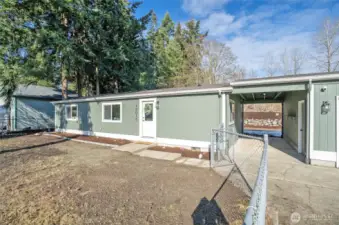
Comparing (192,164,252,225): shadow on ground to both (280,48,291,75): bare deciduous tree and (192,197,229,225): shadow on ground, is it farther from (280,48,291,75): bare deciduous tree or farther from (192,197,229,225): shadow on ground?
(280,48,291,75): bare deciduous tree

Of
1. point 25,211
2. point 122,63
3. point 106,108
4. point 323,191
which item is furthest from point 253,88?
point 122,63

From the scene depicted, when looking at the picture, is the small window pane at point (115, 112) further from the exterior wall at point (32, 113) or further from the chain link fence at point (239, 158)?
the exterior wall at point (32, 113)

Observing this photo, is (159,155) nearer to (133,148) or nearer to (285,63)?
(133,148)

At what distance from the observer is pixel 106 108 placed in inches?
401

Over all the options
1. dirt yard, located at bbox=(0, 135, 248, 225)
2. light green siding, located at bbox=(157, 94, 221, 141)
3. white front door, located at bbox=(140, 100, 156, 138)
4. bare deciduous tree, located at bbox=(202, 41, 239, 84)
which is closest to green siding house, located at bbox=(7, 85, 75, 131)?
white front door, located at bbox=(140, 100, 156, 138)

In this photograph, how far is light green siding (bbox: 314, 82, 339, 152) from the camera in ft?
16.1

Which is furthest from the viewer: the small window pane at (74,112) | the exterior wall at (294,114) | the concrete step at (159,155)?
the small window pane at (74,112)

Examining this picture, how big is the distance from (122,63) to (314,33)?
19.0 meters

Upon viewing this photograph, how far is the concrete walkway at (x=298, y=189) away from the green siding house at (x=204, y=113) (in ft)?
2.70

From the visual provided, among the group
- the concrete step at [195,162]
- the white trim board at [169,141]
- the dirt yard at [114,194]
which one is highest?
the white trim board at [169,141]

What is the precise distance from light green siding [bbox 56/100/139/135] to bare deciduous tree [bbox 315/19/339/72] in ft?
64.1

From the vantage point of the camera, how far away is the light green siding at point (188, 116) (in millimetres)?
6660

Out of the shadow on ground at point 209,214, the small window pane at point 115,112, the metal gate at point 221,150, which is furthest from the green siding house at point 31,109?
the shadow on ground at point 209,214

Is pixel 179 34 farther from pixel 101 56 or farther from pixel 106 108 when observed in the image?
pixel 106 108
